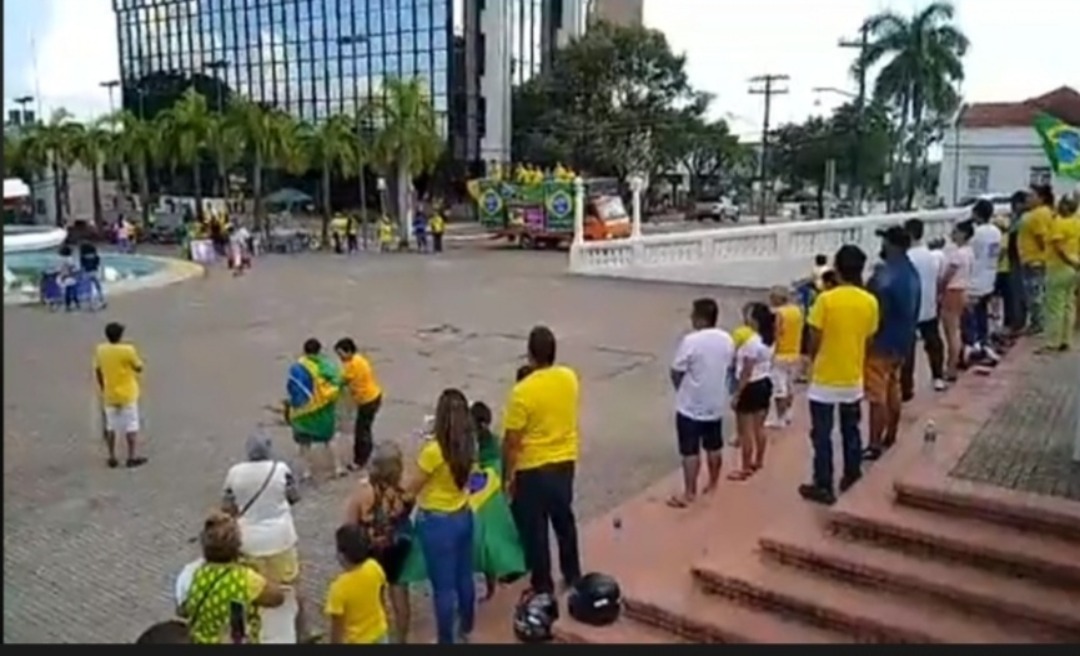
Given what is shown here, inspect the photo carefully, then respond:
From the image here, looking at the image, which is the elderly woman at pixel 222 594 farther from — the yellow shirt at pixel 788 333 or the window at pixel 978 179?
the window at pixel 978 179

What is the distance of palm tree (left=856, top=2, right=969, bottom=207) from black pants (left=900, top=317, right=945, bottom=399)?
35100 mm

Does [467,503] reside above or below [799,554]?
above

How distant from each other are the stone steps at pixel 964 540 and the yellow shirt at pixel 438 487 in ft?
7.02

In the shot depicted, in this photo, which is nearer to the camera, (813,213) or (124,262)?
(124,262)

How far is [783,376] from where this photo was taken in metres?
9.00

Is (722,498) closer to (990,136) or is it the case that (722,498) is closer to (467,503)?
(467,503)

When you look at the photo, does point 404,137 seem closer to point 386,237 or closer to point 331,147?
point 331,147

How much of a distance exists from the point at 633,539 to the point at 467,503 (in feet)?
Result: 5.99

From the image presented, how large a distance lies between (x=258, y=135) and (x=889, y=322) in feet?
116

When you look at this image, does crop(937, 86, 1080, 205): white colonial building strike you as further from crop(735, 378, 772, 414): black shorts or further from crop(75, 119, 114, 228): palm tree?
crop(735, 378, 772, 414): black shorts

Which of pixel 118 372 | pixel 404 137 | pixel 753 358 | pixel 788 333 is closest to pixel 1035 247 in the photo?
pixel 788 333

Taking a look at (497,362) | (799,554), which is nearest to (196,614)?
(799,554)

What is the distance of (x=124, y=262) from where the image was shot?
30.1m

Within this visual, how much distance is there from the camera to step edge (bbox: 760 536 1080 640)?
4.55m
